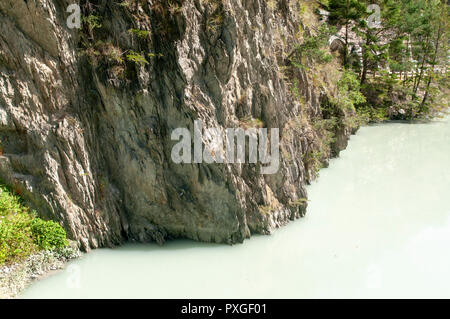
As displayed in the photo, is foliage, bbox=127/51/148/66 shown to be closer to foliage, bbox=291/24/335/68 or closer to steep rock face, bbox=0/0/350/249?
steep rock face, bbox=0/0/350/249

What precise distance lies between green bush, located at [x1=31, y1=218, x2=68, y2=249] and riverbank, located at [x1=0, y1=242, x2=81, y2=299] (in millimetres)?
176

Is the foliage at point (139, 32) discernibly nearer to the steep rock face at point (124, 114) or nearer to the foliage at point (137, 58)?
the steep rock face at point (124, 114)

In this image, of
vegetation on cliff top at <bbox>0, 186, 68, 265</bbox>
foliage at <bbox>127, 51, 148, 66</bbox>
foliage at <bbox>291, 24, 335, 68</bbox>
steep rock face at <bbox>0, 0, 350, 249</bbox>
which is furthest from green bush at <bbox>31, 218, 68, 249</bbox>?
foliage at <bbox>291, 24, 335, 68</bbox>

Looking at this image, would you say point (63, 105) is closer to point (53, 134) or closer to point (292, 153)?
point (53, 134)

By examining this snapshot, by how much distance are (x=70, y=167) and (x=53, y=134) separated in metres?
0.96

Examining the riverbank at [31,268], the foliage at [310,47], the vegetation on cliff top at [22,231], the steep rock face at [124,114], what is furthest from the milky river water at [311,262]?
the foliage at [310,47]

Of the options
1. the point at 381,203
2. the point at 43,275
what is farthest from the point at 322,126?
the point at 43,275

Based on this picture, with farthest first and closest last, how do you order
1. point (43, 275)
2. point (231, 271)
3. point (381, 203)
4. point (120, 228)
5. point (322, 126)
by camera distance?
point (322, 126) < point (381, 203) < point (120, 228) < point (231, 271) < point (43, 275)

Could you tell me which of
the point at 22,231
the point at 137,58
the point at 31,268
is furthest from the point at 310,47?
the point at 31,268

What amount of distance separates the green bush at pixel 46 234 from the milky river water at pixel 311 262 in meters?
0.75

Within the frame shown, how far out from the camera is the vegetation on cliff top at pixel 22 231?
29.4ft

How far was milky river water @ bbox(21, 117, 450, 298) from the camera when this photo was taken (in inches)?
360

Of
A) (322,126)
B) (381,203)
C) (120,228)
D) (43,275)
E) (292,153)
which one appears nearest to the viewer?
(43,275)

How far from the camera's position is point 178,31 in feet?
33.5
